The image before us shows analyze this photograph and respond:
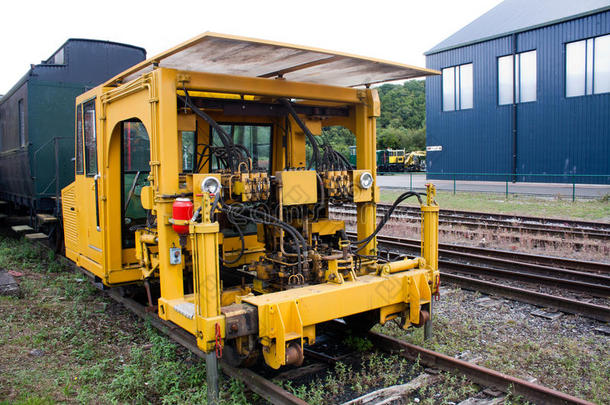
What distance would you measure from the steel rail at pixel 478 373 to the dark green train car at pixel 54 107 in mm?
6696

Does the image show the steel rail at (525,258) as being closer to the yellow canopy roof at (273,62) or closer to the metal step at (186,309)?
the yellow canopy roof at (273,62)

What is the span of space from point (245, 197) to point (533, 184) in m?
23.9

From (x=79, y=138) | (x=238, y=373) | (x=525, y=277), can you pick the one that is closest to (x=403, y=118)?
(x=525, y=277)

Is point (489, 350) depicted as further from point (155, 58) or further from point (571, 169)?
point (571, 169)

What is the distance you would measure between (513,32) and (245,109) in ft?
81.4

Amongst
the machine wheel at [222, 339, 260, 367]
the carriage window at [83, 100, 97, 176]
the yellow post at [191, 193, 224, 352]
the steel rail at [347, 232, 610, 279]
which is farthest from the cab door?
the steel rail at [347, 232, 610, 279]

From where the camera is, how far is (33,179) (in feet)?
31.5

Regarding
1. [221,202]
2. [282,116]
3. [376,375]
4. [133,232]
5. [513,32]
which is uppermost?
[513,32]

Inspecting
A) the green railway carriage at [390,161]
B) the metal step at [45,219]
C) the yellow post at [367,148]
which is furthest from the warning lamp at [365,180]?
the green railway carriage at [390,161]

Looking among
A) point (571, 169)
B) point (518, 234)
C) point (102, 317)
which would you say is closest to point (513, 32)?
point (571, 169)

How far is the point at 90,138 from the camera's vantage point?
662 cm

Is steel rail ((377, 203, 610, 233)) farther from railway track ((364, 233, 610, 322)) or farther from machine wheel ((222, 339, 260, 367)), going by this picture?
machine wheel ((222, 339, 260, 367))

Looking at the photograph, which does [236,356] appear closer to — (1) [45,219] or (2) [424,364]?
(2) [424,364]

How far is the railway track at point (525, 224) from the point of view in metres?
Result: 10.7
